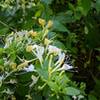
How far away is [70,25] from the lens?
6.08 feet

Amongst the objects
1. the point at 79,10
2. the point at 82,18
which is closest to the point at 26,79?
the point at 79,10

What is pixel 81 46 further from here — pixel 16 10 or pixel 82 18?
pixel 16 10

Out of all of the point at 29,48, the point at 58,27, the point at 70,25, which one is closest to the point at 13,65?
the point at 29,48

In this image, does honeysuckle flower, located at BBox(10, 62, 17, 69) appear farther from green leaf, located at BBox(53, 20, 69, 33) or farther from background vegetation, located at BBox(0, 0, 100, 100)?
green leaf, located at BBox(53, 20, 69, 33)

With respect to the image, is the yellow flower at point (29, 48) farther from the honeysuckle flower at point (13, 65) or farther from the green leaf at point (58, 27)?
the green leaf at point (58, 27)

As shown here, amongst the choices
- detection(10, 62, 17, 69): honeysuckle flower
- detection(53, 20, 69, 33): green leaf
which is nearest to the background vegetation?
detection(53, 20, 69, 33): green leaf

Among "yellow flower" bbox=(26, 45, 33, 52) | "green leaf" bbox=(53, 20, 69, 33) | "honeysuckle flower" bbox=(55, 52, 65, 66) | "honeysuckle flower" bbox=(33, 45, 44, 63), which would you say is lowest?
"honeysuckle flower" bbox=(55, 52, 65, 66)

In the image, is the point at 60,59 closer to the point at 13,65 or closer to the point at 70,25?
the point at 13,65

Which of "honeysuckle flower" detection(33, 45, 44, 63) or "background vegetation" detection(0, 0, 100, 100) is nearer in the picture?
"honeysuckle flower" detection(33, 45, 44, 63)

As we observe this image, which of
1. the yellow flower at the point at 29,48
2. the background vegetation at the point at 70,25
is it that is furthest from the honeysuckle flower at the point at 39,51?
the background vegetation at the point at 70,25

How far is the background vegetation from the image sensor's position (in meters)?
1.37

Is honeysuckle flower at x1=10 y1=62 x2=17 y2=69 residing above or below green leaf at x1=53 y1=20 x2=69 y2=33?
below

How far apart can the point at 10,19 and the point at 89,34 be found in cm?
42

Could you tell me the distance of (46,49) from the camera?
104 centimetres
